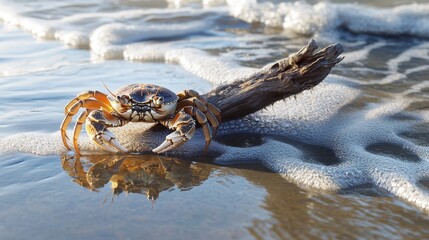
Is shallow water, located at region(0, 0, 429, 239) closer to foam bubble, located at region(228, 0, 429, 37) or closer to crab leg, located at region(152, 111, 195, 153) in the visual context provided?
crab leg, located at region(152, 111, 195, 153)

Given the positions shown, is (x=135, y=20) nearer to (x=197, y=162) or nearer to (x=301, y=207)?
(x=197, y=162)

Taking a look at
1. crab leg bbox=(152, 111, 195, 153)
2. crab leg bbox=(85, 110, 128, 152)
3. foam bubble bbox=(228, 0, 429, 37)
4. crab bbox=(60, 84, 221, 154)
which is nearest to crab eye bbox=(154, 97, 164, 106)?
crab bbox=(60, 84, 221, 154)

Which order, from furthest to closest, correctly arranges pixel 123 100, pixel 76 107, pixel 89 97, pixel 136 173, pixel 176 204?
pixel 89 97, pixel 76 107, pixel 123 100, pixel 136 173, pixel 176 204

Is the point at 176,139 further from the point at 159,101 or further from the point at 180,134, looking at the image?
the point at 159,101

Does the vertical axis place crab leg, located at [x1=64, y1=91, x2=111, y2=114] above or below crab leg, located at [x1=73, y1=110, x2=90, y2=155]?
above

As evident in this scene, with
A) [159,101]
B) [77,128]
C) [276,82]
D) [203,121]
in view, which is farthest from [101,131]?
[276,82]

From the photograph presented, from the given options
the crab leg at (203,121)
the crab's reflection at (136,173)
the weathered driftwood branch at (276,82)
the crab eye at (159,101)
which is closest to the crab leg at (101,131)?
the crab's reflection at (136,173)

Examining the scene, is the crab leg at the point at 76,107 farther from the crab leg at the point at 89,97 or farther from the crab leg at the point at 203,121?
the crab leg at the point at 203,121
